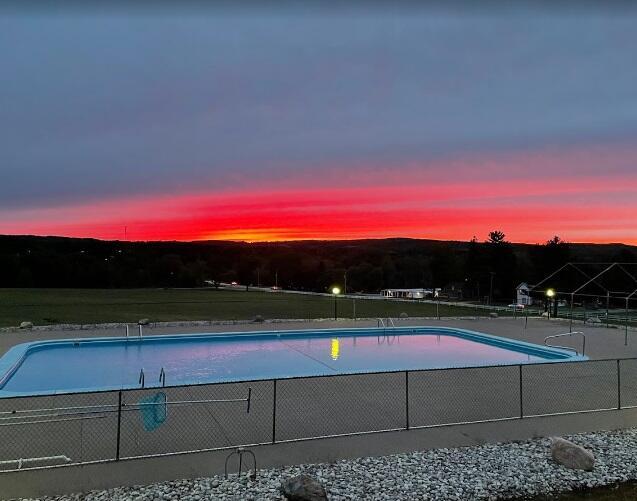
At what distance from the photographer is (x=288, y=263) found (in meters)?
91.4

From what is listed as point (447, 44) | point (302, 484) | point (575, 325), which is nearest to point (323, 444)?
point (302, 484)

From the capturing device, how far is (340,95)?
777 inches

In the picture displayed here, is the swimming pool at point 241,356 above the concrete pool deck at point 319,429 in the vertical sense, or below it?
below

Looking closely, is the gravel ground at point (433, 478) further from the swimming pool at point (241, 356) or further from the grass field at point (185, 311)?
the grass field at point (185, 311)

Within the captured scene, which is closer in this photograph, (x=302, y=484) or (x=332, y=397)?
(x=302, y=484)

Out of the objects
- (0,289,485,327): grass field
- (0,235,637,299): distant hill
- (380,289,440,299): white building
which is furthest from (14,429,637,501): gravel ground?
(380,289,440,299): white building

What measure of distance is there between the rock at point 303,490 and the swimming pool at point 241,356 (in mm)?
7683

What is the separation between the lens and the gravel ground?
19.4 feet

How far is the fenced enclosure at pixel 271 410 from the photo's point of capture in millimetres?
7359

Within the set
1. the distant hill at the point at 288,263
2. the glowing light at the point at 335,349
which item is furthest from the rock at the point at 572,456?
the distant hill at the point at 288,263

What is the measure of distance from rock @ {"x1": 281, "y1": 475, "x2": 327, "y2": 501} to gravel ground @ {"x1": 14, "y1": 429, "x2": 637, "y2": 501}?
0.59 feet

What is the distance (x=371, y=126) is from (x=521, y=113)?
5.65m

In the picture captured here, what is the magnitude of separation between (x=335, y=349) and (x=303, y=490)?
13.6 metres

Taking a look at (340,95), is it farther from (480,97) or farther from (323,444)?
(323,444)
